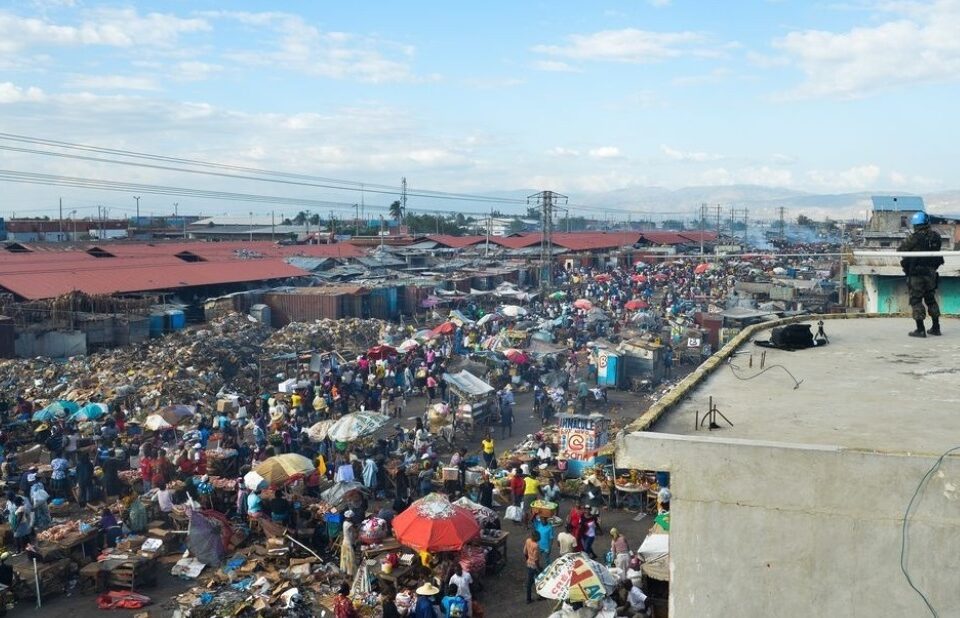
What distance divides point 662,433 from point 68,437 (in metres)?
13.8

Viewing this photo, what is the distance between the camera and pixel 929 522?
175 inches

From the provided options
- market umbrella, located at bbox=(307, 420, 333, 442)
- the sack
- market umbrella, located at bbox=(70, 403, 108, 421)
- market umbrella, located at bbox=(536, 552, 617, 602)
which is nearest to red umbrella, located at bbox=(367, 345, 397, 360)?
market umbrella, located at bbox=(307, 420, 333, 442)

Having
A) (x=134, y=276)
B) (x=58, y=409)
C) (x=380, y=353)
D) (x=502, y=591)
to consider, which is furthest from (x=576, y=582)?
(x=134, y=276)

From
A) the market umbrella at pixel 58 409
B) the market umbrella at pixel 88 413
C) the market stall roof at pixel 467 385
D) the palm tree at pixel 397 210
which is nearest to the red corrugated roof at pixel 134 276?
the market umbrella at pixel 58 409

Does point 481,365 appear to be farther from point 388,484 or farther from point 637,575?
point 637,575

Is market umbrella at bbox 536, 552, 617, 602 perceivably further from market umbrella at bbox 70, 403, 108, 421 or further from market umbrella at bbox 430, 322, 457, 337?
market umbrella at bbox 430, 322, 457, 337

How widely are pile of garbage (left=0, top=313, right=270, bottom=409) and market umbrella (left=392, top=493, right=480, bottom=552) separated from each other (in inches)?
447

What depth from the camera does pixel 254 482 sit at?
39.3 feet

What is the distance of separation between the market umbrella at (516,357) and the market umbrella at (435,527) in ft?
40.4

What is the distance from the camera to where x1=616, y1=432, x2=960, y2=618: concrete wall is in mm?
4461

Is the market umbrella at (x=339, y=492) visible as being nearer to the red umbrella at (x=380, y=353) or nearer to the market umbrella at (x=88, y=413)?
the market umbrella at (x=88, y=413)

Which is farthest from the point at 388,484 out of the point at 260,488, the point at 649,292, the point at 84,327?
the point at 649,292

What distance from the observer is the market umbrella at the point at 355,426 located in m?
14.5

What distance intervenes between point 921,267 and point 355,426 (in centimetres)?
970
